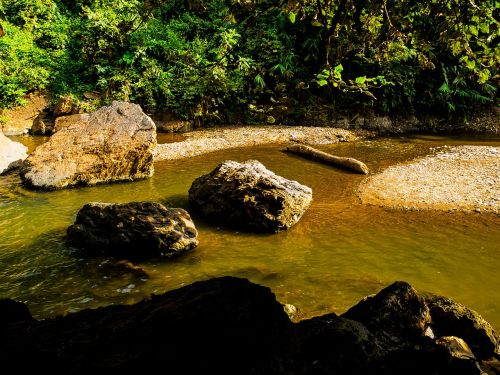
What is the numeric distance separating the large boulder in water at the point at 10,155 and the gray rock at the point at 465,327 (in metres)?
11.3

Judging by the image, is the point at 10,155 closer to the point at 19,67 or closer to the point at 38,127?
the point at 38,127

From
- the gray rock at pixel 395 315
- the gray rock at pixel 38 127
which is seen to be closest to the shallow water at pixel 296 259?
the gray rock at pixel 395 315

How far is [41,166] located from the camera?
395 inches

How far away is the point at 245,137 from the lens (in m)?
15.7

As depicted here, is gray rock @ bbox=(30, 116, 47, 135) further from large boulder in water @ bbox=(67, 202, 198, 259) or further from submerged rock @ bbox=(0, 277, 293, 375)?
submerged rock @ bbox=(0, 277, 293, 375)

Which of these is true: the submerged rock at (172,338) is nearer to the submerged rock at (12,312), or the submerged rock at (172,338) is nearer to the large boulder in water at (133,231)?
the submerged rock at (12,312)

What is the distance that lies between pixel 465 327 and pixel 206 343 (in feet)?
10.1

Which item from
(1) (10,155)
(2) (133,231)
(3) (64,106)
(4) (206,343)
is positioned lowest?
(2) (133,231)

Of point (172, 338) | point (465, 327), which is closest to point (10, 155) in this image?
point (172, 338)

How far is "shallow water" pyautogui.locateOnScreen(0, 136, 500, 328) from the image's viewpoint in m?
5.30

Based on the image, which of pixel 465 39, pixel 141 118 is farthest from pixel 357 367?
pixel 141 118

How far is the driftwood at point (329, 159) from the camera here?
11.3 m

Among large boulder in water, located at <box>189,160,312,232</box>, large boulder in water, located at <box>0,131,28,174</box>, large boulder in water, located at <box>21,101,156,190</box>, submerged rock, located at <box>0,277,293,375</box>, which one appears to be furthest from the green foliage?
submerged rock, located at <box>0,277,293,375</box>

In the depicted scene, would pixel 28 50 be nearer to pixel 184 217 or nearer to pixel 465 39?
pixel 184 217
